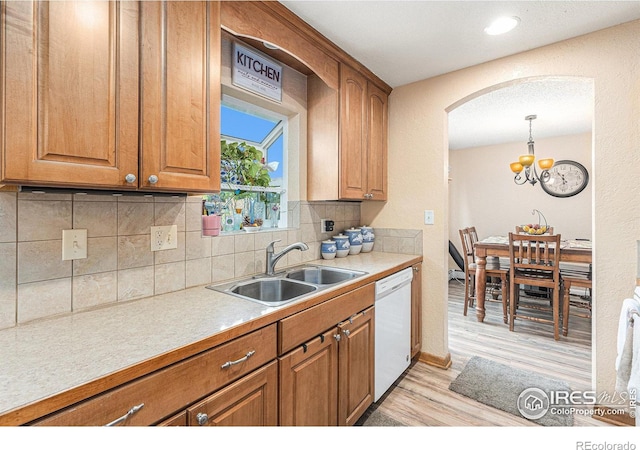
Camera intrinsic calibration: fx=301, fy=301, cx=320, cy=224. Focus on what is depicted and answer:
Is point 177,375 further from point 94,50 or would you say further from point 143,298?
point 94,50

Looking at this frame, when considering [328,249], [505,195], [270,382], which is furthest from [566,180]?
[270,382]

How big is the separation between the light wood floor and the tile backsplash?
135 centimetres

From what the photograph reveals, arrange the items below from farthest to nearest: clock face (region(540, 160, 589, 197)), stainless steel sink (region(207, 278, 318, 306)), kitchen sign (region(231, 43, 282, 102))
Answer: clock face (region(540, 160, 589, 197))
kitchen sign (region(231, 43, 282, 102))
stainless steel sink (region(207, 278, 318, 306))

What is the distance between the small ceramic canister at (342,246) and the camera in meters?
2.38

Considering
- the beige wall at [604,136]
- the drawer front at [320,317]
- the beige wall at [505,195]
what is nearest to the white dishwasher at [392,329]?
the drawer front at [320,317]

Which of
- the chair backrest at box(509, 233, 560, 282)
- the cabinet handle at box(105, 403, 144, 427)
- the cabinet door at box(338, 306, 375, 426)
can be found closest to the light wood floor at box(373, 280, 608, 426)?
the cabinet door at box(338, 306, 375, 426)

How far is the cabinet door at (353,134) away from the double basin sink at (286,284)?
0.55 meters

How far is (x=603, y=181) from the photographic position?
177 cm

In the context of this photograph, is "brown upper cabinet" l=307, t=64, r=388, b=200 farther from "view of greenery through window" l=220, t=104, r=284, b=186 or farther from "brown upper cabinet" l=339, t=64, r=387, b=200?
"view of greenery through window" l=220, t=104, r=284, b=186

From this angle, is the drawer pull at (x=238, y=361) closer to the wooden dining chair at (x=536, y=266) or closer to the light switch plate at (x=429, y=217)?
the light switch plate at (x=429, y=217)

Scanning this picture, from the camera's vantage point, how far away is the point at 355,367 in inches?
64.7

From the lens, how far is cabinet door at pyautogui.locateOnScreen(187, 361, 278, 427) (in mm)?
944

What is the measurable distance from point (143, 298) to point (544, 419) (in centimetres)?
236
